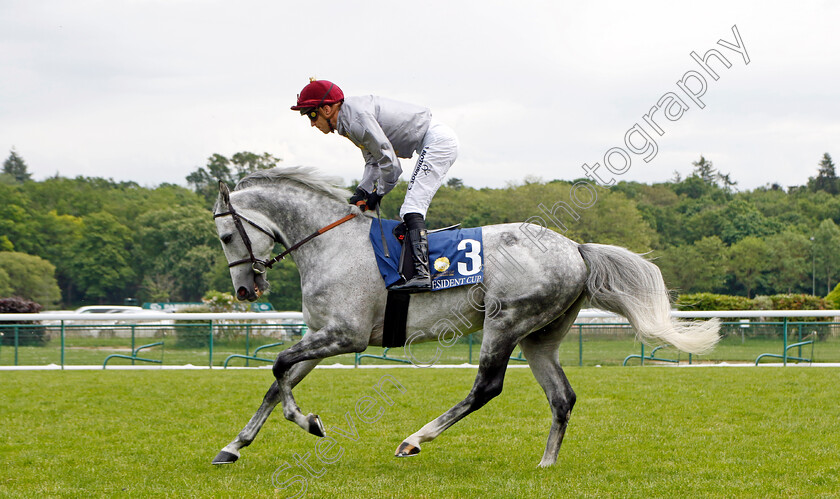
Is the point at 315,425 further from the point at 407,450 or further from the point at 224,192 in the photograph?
the point at 224,192

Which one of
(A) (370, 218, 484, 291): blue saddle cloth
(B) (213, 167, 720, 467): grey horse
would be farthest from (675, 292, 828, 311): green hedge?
(A) (370, 218, 484, 291): blue saddle cloth

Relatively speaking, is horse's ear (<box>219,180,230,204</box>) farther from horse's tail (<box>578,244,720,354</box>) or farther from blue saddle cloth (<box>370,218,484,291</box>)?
horse's tail (<box>578,244,720,354</box>)

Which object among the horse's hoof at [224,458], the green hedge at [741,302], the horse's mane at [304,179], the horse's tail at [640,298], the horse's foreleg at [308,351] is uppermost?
the horse's mane at [304,179]

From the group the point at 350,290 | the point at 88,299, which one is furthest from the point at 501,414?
the point at 88,299

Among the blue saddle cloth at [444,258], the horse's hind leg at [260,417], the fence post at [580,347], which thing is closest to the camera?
the blue saddle cloth at [444,258]

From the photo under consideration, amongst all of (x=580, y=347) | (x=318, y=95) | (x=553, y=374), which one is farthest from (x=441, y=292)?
(x=580, y=347)

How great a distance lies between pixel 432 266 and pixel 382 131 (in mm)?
914

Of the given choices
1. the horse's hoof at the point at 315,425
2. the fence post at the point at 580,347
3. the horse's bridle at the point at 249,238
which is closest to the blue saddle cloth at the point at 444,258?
the horse's bridle at the point at 249,238

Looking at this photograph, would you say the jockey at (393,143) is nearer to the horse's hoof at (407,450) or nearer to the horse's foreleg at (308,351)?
the horse's foreleg at (308,351)

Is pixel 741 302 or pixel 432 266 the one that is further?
pixel 741 302

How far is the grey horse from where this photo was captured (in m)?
5.09

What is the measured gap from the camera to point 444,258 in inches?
204

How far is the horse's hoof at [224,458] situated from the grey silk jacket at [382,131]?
2032 mm

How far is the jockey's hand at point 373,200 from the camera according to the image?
5375 mm
